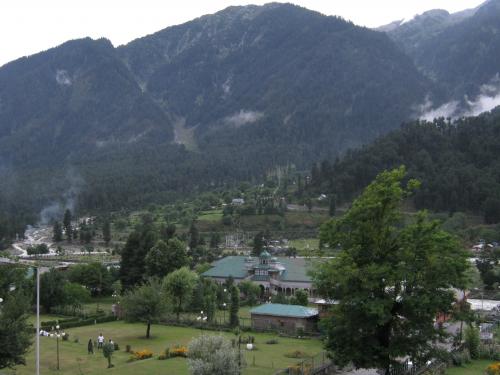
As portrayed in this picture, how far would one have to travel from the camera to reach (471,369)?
38.2m

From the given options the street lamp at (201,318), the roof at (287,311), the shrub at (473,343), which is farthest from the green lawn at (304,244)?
the shrub at (473,343)

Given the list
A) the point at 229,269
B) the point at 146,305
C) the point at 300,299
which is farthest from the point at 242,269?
the point at 146,305

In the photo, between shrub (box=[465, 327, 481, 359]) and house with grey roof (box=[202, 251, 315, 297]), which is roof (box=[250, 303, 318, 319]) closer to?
shrub (box=[465, 327, 481, 359])

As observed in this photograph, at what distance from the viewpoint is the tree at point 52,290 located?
60156mm

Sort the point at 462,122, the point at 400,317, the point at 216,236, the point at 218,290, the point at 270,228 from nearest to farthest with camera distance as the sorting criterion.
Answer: the point at 400,317 → the point at 218,290 → the point at 216,236 → the point at 270,228 → the point at 462,122

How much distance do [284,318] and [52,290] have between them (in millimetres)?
22317

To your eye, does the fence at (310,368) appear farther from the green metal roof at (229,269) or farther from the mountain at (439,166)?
the mountain at (439,166)

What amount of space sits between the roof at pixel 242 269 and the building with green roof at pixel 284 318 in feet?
84.5

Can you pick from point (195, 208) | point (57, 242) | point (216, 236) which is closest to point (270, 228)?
point (216, 236)

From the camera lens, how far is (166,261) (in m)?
71.0

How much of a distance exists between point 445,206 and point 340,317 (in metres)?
116

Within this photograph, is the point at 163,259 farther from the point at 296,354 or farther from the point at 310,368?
the point at 310,368

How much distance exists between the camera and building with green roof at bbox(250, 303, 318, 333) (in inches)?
2057

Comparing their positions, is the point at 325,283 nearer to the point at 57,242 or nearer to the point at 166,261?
the point at 166,261
